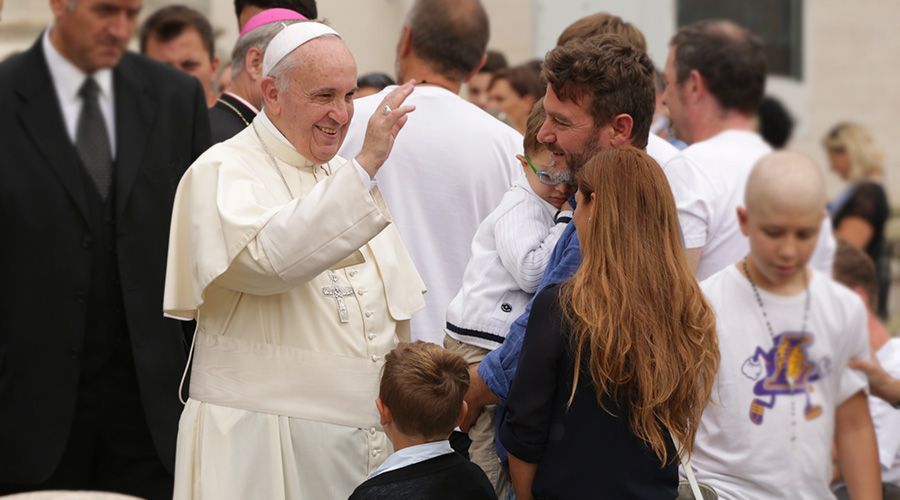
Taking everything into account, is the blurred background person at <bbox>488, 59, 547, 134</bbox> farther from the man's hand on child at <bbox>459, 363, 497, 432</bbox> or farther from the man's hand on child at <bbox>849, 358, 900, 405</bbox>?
the man's hand on child at <bbox>849, 358, 900, 405</bbox>

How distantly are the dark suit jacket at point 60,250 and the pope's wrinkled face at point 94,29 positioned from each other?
25 cm

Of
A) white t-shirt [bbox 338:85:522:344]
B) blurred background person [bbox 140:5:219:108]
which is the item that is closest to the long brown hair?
white t-shirt [bbox 338:85:522:344]

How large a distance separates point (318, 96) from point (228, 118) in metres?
1.31

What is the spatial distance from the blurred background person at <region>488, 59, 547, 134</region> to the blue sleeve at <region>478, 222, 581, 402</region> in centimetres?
392

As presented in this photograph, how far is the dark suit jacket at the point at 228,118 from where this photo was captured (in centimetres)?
507

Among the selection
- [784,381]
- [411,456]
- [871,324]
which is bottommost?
[411,456]

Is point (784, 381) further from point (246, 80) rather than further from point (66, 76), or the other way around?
point (246, 80)

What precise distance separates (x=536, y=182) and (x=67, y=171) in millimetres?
1304

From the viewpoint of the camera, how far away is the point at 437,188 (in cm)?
483

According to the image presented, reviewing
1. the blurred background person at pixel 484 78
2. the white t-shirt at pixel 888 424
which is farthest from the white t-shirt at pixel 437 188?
the blurred background person at pixel 484 78

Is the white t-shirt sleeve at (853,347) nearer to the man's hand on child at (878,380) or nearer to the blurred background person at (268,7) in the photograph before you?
the man's hand on child at (878,380)

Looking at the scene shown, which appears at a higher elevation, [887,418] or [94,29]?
[94,29]

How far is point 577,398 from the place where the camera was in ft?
11.2

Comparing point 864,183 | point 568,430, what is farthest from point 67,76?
point 864,183
